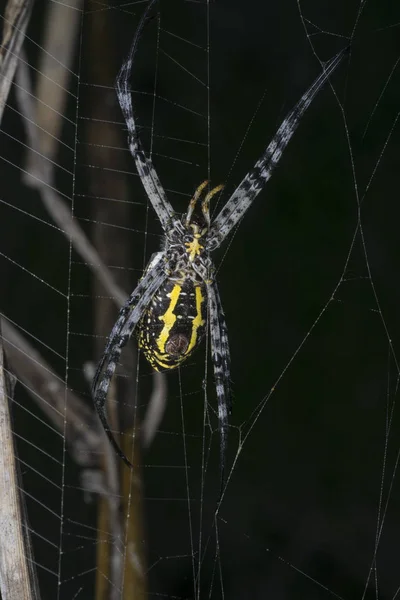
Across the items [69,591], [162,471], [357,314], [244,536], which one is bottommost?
[69,591]

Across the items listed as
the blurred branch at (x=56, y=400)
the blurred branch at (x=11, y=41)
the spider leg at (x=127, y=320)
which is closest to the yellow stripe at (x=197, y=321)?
the spider leg at (x=127, y=320)

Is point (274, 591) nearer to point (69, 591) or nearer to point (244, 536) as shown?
point (244, 536)

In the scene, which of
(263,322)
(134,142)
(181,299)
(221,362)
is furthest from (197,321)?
(263,322)

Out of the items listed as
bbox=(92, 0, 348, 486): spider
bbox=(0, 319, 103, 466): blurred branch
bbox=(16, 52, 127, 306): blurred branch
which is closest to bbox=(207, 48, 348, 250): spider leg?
bbox=(92, 0, 348, 486): spider

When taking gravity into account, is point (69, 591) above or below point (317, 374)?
below

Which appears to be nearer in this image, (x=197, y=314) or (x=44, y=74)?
(x=197, y=314)

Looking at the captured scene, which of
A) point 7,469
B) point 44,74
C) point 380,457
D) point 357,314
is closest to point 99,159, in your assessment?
point 44,74

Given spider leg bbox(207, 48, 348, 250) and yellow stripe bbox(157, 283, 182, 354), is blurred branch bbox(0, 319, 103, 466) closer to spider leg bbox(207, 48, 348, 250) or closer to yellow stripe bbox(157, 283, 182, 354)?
yellow stripe bbox(157, 283, 182, 354)

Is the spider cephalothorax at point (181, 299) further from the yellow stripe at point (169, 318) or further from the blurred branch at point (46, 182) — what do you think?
the blurred branch at point (46, 182)
